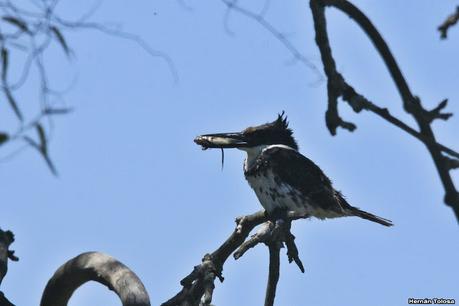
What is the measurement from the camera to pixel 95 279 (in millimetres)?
5855

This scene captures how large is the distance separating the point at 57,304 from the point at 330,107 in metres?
3.33

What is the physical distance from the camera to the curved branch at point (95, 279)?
5375 millimetres

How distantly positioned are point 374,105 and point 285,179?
5.47m

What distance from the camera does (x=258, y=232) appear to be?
561 cm

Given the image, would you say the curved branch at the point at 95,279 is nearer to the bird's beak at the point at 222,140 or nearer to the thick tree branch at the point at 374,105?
the bird's beak at the point at 222,140

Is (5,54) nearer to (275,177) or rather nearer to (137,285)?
(137,285)

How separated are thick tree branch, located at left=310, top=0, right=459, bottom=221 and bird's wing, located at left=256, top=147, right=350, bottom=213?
5.20m

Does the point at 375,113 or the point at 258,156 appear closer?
the point at 375,113

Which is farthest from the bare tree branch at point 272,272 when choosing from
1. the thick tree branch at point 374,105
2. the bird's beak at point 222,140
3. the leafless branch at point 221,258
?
the thick tree branch at point 374,105

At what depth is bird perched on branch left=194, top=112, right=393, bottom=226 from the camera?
27.5 feet

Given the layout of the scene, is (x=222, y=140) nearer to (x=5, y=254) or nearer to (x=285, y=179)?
(x=285, y=179)

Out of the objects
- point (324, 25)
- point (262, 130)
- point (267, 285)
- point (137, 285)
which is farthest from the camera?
point (262, 130)

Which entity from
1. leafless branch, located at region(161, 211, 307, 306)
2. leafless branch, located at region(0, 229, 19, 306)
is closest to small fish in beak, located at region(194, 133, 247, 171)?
leafless branch, located at region(161, 211, 307, 306)

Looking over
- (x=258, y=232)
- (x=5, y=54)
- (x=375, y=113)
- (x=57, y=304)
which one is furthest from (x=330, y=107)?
(x=57, y=304)
